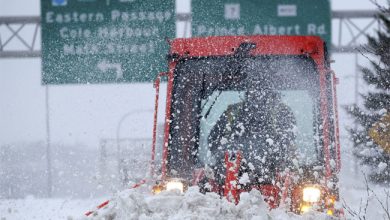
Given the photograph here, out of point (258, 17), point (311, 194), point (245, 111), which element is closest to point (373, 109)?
point (258, 17)

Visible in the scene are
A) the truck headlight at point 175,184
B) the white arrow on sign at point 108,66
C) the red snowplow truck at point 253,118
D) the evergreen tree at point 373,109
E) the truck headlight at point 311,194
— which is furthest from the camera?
the evergreen tree at point 373,109

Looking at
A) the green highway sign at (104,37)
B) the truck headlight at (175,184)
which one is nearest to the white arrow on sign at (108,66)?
the green highway sign at (104,37)

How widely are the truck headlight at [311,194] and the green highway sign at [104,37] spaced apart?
22.0ft

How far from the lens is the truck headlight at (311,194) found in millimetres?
5059

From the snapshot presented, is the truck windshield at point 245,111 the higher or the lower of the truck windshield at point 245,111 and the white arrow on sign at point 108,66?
the higher

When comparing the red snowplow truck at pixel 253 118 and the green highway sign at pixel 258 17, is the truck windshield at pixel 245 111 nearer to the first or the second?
the red snowplow truck at pixel 253 118

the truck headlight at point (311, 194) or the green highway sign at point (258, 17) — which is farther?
the green highway sign at point (258, 17)

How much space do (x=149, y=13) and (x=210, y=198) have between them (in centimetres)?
762

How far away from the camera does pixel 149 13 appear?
38.2 feet

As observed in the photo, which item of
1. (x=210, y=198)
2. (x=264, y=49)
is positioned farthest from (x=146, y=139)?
(x=210, y=198)

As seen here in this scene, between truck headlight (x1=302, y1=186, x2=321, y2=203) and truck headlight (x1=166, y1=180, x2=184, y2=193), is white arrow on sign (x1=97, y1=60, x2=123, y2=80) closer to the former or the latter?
truck headlight (x1=166, y1=180, x2=184, y2=193)

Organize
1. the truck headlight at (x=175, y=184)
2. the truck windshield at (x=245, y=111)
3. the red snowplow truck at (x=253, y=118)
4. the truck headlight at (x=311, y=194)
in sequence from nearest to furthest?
the truck headlight at (x=311, y=194)
the truck headlight at (x=175, y=184)
the red snowplow truck at (x=253, y=118)
the truck windshield at (x=245, y=111)

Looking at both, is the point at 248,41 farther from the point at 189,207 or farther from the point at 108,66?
the point at 108,66

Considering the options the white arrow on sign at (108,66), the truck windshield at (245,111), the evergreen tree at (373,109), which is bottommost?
the evergreen tree at (373,109)
